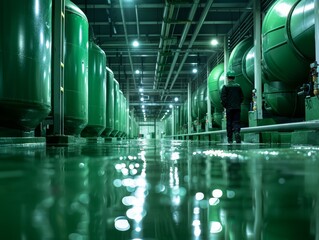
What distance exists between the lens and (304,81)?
17.1 ft

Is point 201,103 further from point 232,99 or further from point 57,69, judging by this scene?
point 57,69

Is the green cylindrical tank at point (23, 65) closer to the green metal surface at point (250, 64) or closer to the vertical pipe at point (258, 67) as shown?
the vertical pipe at point (258, 67)

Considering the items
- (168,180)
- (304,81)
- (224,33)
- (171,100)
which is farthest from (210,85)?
(171,100)

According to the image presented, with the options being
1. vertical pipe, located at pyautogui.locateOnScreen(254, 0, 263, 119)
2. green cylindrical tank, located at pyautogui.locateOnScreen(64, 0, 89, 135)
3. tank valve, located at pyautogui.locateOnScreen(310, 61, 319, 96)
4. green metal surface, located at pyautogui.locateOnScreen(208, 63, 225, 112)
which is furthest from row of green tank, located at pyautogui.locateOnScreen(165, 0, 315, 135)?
green cylindrical tank, located at pyautogui.locateOnScreen(64, 0, 89, 135)

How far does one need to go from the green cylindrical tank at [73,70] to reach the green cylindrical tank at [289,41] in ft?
10.1

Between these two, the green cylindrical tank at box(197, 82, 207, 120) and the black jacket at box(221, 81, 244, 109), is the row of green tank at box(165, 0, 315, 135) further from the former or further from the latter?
the green cylindrical tank at box(197, 82, 207, 120)

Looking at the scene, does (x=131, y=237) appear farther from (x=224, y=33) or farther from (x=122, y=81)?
(x=122, y=81)

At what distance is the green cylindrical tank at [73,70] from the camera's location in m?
4.82

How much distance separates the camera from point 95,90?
6691 millimetres

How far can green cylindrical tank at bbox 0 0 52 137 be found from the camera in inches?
114

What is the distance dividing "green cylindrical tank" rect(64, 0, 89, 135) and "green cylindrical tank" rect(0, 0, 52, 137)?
1318 mm

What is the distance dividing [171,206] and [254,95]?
6.09m

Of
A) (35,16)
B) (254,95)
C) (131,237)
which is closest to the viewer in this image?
(131,237)

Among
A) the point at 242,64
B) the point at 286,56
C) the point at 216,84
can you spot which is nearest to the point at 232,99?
the point at 286,56
